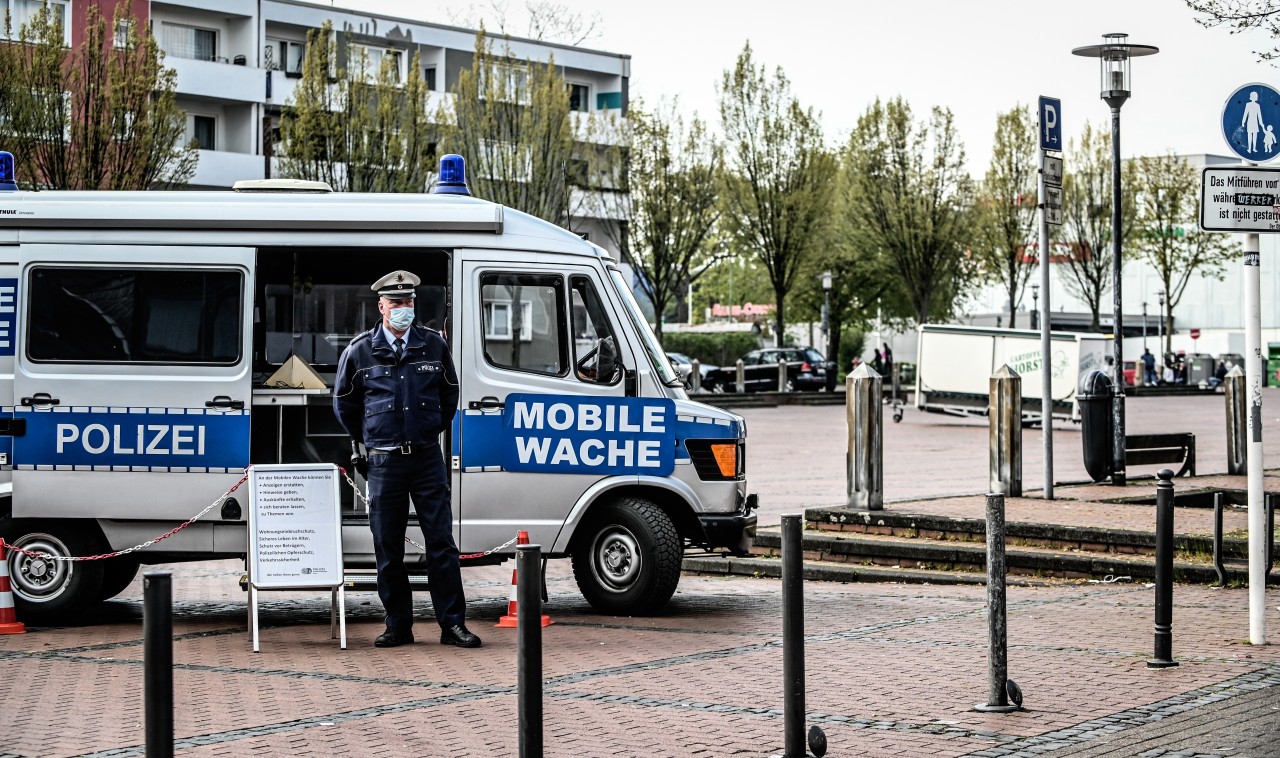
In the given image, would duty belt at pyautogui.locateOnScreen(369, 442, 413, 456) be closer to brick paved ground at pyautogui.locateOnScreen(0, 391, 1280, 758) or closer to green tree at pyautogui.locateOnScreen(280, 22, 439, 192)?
brick paved ground at pyautogui.locateOnScreen(0, 391, 1280, 758)

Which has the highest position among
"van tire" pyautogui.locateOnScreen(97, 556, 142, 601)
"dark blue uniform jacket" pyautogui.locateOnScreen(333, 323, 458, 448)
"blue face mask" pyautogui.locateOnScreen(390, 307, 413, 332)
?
"blue face mask" pyautogui.locateOnScreen(390, 307, 413, 332)

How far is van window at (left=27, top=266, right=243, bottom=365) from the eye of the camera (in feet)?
34.4

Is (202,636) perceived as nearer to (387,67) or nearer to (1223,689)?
(1223,689)

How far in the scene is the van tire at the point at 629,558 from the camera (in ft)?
34.1

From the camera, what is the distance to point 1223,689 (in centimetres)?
779

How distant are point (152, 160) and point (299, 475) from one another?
2753 centimetres

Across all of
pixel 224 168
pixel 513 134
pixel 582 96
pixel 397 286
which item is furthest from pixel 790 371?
pixel 397 286

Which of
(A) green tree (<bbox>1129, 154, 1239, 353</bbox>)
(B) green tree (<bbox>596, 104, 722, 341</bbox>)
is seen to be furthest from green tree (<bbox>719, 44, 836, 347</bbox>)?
(A) green tree (<bbox>1129, 154, 1239, 353</bbox>)

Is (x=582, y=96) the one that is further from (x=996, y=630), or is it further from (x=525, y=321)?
(x=996, y=630)

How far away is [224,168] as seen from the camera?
2169 inches

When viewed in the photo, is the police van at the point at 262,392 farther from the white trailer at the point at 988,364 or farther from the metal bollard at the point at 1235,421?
the white trailer at the point at 988,364

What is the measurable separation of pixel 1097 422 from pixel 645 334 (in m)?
7.59

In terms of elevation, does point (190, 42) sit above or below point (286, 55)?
below

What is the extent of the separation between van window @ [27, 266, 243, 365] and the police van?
13 mm
